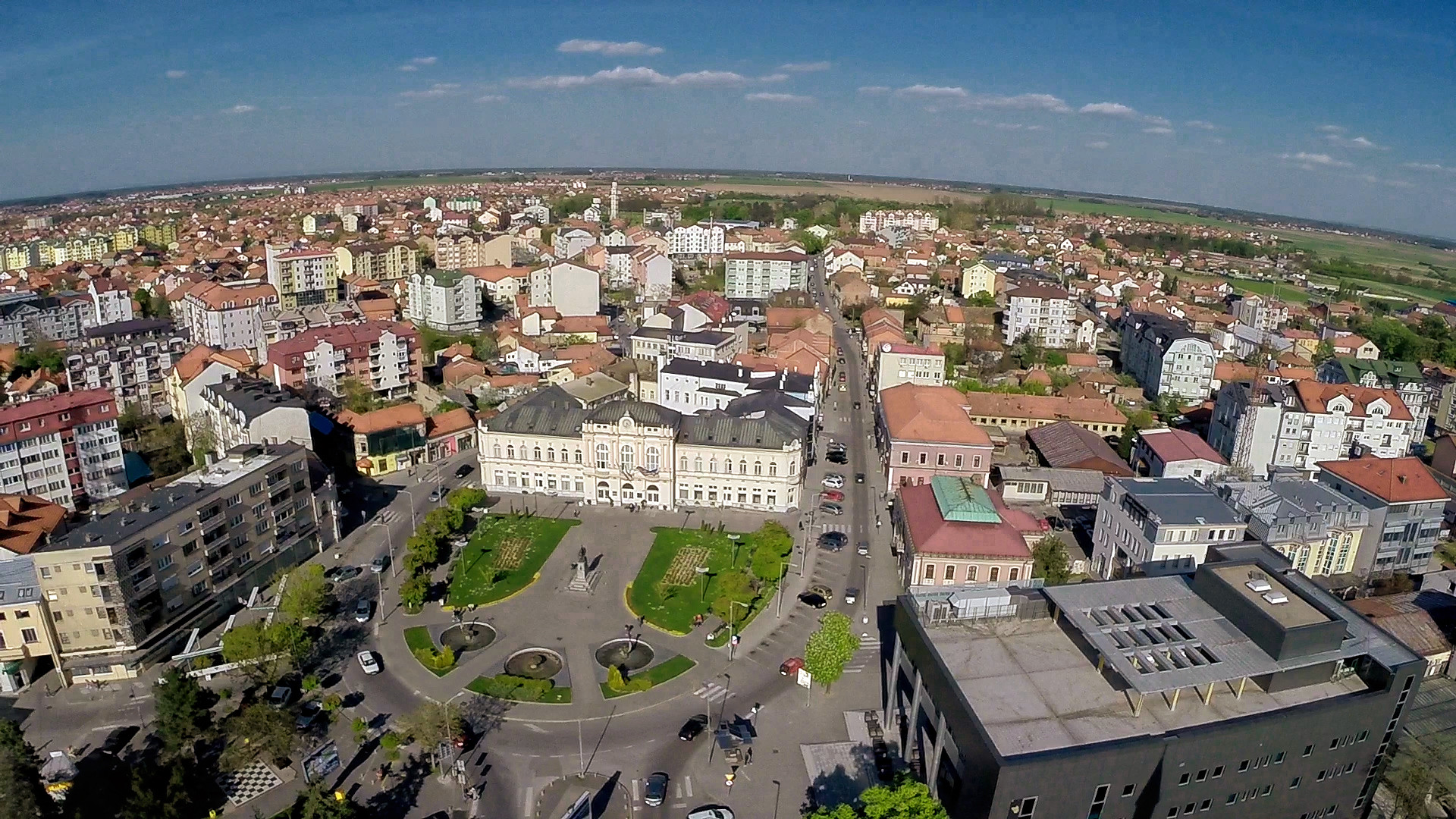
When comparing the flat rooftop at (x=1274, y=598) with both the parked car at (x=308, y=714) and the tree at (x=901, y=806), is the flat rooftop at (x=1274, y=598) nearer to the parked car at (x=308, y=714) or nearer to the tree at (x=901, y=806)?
the tree at (x=901, y=806)

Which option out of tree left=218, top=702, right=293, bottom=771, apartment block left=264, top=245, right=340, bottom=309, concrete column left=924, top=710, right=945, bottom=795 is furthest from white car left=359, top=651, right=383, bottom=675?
apartment block left=264, top=245, right=340, bottom=309

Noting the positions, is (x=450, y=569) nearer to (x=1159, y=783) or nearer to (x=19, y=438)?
(x=19, y=438)

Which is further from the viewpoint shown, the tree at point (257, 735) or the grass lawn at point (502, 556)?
the grass lawn at point (502, 556)

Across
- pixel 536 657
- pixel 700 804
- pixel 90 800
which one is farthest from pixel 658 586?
pixel 90 800

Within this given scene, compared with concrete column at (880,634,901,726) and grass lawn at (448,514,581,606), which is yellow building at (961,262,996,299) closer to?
grass lawn at (448,514,581,606)

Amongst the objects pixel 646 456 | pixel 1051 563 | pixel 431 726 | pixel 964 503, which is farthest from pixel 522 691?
pixel 1051 563

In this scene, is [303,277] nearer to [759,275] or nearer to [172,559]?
[759,275]

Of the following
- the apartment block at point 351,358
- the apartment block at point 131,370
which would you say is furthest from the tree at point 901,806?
the apartment block at point 131,370

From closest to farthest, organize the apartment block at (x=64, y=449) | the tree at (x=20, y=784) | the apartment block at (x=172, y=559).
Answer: the tree at (x=20, y=784)
the apartment block at (x=172, y=559)
the apartment block at (x=64, y=449)
